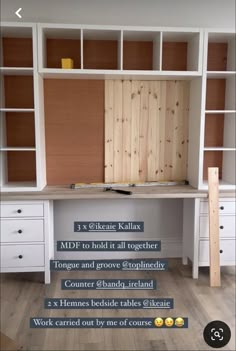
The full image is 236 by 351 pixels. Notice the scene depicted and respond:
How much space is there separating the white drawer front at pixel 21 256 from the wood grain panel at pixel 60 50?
1650 millimetres

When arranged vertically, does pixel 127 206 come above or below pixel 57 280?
above

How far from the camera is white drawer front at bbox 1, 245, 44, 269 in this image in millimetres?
2900

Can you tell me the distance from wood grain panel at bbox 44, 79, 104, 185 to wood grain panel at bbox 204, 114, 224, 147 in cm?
104

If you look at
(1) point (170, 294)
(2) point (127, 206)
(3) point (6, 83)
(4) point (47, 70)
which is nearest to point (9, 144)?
(3) point (6, 83)

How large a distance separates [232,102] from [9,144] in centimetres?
212

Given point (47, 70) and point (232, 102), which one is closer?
point (47, 70)

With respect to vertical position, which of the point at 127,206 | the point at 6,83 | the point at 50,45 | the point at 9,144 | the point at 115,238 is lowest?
the point at 115,238

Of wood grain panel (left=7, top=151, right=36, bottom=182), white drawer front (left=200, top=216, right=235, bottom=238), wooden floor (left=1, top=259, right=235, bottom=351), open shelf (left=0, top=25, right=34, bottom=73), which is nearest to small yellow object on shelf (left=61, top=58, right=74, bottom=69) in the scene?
open shelf (left=0, top=25, right=34, bottom=73)

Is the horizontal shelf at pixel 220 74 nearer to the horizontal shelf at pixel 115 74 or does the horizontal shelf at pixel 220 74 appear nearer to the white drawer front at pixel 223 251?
the horizontal shelf at pixel 115 74

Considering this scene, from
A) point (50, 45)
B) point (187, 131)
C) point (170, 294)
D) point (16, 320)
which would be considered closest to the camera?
point (16, 320)

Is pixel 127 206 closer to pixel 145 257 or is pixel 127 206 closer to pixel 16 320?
pixel 145 257

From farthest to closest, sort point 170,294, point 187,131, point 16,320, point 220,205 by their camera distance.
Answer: point 187,131
point 220,205
point 170,294
point 16,320

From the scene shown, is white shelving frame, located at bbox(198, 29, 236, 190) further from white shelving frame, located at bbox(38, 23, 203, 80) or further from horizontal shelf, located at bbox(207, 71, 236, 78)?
white shelving frame, located at bbox(38, 23, 203, 80)

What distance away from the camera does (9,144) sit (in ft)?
10.8
